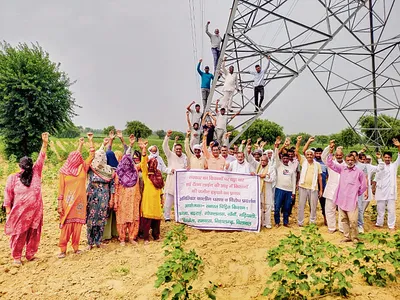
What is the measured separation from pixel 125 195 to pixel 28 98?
1372 centimetres

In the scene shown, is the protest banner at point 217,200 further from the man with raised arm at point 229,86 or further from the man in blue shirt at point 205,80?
the man in blue shirt at point 205,80

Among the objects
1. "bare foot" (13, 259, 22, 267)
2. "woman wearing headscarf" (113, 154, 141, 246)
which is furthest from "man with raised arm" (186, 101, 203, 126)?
"bare foot" (13, 259, 22, 267)

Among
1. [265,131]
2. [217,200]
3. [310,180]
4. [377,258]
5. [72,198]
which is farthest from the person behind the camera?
[265,131]

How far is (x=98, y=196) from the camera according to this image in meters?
5.14

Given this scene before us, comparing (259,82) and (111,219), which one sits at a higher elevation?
(259,82)

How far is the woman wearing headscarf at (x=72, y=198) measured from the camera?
15.7 feet

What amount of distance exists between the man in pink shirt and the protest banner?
5.07 feet

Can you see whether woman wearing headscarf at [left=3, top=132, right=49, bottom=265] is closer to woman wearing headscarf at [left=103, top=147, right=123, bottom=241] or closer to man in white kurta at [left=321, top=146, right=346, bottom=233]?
woman wearing headscarf at [left=103, top=147, right=123, bottom=241]

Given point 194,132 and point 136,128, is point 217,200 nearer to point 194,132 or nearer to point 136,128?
point 194,132

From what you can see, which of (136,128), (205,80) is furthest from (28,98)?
(136,128)

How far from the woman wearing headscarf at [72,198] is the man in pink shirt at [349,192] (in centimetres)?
431

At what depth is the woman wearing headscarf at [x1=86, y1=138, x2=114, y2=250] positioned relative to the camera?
16.7ft

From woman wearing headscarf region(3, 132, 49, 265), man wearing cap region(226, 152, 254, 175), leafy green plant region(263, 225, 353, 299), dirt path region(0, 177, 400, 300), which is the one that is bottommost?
dirt path region(0, 177, 400, 300)

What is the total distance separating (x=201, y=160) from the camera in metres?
6.64
